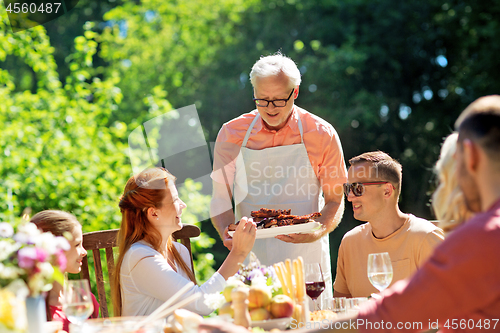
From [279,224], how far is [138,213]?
2.66 feet

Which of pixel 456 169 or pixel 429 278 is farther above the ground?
pixel 456 169

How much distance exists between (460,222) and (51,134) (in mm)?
4334

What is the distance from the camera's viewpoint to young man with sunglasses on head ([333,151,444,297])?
2.83 meters

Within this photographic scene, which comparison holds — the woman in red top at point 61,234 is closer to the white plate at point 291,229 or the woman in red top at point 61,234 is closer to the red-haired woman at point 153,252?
the red-haired woman at point 153,252

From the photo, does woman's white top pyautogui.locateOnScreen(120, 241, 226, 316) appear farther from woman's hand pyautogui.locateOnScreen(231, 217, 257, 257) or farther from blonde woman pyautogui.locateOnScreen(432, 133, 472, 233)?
blonde woman pyautogui.locateOnScreen(432, 133, 472, 233)

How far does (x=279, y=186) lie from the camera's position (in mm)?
3418

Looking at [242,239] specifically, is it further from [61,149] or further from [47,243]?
[61,149]

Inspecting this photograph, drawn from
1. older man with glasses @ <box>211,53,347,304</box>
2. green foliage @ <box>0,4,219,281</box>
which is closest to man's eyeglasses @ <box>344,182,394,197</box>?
older man with glasses @ <box>211,53,347,304</box>

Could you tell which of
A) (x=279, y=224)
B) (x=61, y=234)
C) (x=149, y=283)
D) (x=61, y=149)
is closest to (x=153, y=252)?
(x=149, y=283)

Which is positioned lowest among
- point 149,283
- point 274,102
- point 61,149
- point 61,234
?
point 149,283

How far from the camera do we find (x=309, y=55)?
10.8m

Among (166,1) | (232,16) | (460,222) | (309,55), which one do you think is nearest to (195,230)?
(460,222)

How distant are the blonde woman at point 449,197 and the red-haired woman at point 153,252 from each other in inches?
44.7

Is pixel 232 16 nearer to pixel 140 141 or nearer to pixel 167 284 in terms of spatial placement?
pixel 140 141
